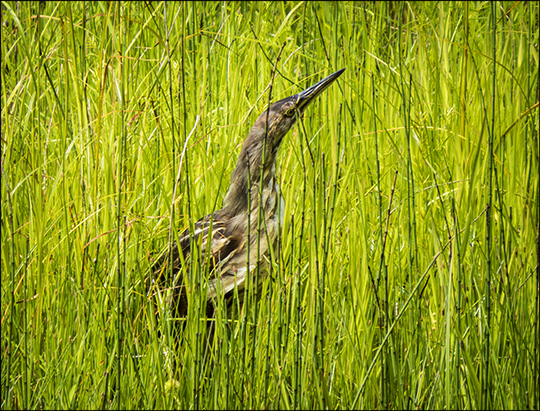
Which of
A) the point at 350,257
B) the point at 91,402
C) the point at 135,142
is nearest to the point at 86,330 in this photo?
the point at 91,402

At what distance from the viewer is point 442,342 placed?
4.67 feet

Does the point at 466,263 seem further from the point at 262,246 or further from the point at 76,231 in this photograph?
the point at 76,231

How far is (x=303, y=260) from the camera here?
185 cm

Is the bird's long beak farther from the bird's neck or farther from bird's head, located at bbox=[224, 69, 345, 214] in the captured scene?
the bird's neck

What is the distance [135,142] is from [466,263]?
1.13m

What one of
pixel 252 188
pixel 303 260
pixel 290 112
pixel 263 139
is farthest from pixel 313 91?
pixel 303 260

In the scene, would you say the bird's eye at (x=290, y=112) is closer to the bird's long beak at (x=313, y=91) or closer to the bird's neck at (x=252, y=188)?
the bird's long beak at (x=313, y=91)

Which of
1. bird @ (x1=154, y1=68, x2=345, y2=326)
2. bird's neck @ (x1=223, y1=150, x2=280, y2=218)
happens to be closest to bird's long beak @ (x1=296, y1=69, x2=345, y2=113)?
bird @ (x1=154, y1=68, x2=345, y2=326)

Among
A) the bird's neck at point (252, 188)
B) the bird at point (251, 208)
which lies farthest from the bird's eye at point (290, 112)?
the bird's neck at point (252, 188)

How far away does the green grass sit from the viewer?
129 centimetres

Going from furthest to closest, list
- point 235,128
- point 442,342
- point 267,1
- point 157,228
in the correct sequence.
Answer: point 267,1, point 235,128, point 157,228, point 442,342

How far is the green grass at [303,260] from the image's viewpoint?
1.29m

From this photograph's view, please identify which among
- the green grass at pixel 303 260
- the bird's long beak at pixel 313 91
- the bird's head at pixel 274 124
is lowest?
the green grass at pixel 303 260

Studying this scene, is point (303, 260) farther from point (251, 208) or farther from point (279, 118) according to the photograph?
point (279, 118)
